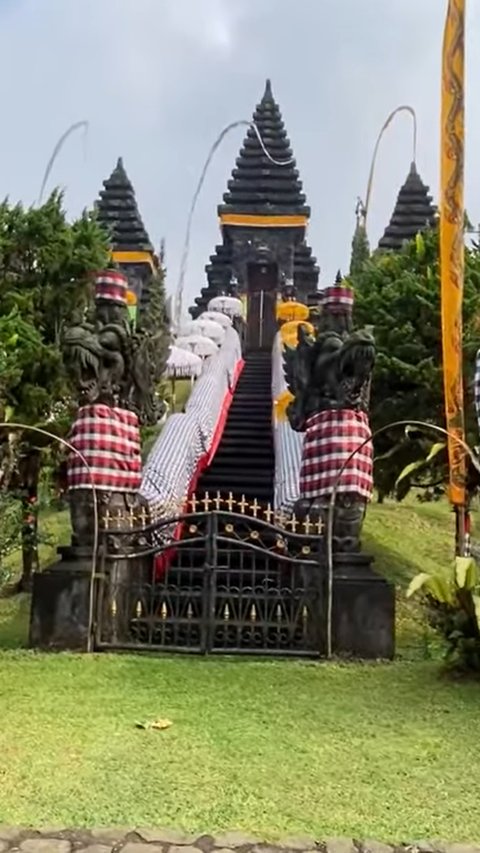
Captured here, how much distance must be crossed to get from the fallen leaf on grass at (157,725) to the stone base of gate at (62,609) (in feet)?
7.13

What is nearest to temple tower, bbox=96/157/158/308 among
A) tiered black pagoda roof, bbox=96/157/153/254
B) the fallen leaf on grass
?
tiered black pagoda roof, bbox=96/157/153/254

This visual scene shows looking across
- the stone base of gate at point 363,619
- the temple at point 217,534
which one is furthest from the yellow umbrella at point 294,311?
the stone base of gate at point 363,619

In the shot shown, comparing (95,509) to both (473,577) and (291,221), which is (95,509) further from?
(291,221)

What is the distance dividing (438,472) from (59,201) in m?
6.25

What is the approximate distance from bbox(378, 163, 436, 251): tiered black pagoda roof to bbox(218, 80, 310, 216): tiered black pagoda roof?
12.1ft

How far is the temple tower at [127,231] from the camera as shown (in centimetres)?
3453

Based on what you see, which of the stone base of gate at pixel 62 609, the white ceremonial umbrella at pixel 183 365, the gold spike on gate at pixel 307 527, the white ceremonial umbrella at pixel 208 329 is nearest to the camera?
the stone base of gate at pixel 62 609

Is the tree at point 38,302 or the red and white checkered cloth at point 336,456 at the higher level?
the tree at point 38,302

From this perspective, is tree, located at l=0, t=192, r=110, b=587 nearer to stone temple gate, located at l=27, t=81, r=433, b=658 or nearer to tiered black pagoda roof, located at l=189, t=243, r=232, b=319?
stone temple gate, located at l=27, t=81, r=433, b=658

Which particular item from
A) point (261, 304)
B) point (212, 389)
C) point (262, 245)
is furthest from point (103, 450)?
point (262, 245)

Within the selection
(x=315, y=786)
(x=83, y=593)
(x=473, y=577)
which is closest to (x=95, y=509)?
(x=83, y=593)

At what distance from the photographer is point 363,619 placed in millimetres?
7477

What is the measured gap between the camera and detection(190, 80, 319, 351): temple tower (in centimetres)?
3394

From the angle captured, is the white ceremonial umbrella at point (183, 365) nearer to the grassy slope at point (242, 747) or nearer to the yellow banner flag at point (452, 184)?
the yellow banner flag at point (452, 184)
